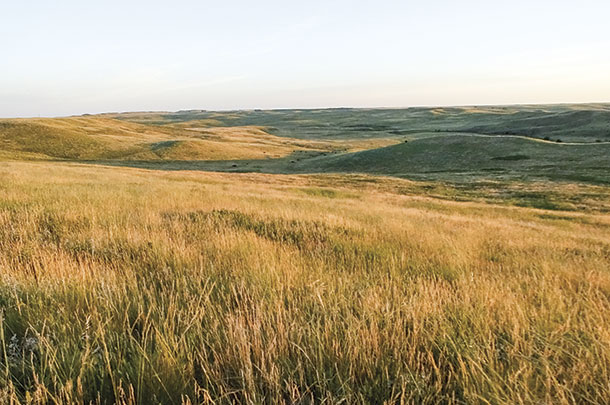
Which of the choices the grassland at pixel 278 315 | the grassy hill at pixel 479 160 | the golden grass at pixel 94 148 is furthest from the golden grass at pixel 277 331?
the golden grass at pixel 94 148

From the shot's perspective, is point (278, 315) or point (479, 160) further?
point (479, 160)

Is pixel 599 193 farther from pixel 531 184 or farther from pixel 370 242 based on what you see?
pixel 370 242

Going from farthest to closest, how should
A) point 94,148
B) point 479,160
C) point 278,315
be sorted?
point 94,148
point 479,160
point 278,315

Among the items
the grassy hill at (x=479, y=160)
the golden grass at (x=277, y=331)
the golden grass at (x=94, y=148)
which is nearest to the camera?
the golden grass at (x=277, y=331)

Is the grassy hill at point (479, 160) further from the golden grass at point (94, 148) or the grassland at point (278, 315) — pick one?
the grassland at point (278, 315)

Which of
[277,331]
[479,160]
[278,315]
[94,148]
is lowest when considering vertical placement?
[479,160]

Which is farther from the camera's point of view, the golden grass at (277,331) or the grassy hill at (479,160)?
the grassy hill at (479,160)

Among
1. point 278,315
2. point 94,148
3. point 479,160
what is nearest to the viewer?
point 278,315

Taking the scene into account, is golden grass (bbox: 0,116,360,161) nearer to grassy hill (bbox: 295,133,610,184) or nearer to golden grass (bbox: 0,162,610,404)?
grassy hill (bbox: 295,133,610,184)

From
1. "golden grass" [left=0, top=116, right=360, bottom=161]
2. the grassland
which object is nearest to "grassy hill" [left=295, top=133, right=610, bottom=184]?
"golden grass" [left=0, top=116, right=360, bottom=161]

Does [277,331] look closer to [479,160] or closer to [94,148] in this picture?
[479,160]

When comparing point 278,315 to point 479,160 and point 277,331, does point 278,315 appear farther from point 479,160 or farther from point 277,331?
point 479,160

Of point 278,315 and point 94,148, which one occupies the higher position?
point 278,315

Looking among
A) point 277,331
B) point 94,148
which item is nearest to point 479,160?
point 277,331
